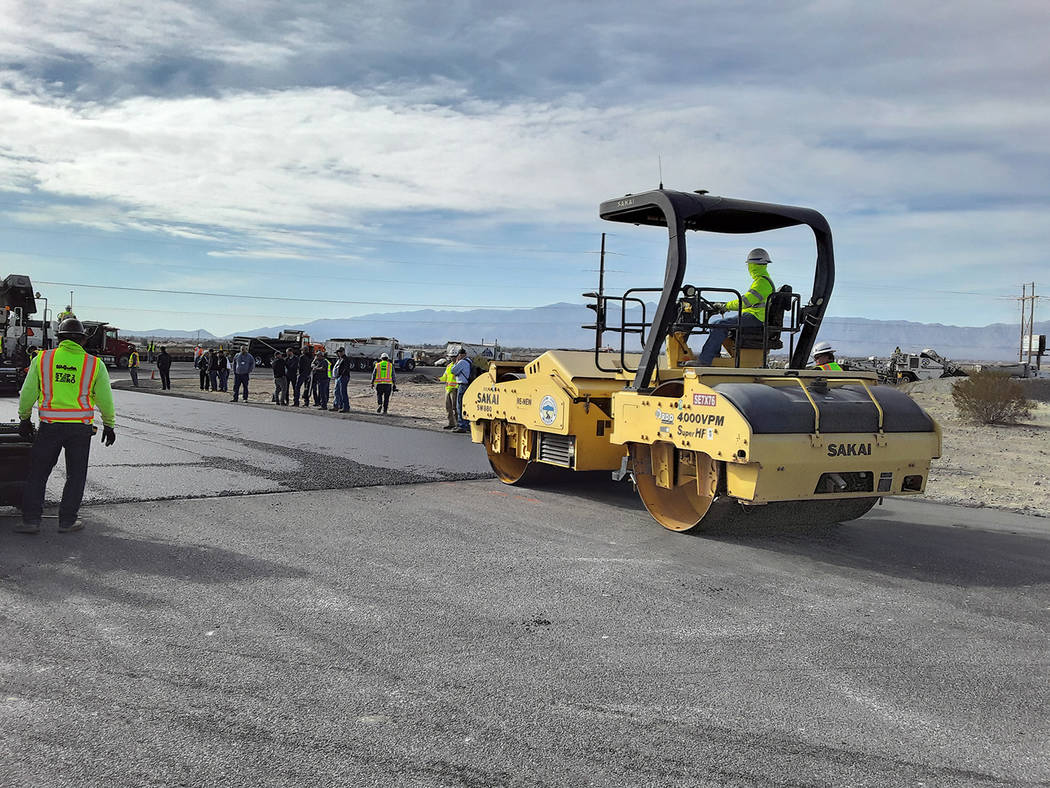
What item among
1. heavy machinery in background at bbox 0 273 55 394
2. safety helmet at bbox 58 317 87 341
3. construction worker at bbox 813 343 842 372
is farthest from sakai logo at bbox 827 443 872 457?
heavy machinery in background at bbox 0 273 55 394

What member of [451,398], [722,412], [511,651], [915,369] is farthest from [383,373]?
[915,369]

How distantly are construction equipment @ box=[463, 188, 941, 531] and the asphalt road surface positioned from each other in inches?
19.9

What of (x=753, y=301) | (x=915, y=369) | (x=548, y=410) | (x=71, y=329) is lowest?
(x=548, y=410)

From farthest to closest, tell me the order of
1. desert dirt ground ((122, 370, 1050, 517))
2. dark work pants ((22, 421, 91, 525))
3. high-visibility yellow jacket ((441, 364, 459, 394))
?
1. high-visibility yellow jacket ((441, 364, 459, 394))
2. desert dirt ground ((122, 370, 1050, 517))
3. dark work pants ((22, 421, 91, 525))

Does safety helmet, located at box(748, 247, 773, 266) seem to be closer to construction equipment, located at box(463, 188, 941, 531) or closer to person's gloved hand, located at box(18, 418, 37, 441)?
construction equipment, located at box(463, 188, 941, 531)

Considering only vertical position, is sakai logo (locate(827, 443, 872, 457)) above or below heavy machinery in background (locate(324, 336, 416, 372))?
below

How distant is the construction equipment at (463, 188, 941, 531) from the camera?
615 centimetres

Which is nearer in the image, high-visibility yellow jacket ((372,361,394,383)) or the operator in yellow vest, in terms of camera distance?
the operator in yellow vest

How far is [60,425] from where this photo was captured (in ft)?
22.0

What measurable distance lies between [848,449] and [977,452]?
35.7 feet

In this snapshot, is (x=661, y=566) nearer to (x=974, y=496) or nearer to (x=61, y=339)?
(x=61, y=339)

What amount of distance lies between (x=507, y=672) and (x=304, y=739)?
1051 mm

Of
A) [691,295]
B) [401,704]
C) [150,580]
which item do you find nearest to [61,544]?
[150,580]

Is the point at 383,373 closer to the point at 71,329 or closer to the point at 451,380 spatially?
the point at 451,380
